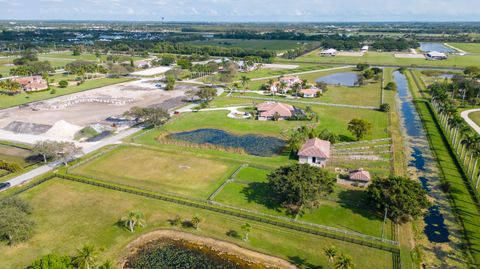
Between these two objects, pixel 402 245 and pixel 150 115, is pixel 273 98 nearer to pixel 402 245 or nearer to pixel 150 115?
pixel 150 115

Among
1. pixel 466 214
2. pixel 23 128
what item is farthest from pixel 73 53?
pixel 466 214

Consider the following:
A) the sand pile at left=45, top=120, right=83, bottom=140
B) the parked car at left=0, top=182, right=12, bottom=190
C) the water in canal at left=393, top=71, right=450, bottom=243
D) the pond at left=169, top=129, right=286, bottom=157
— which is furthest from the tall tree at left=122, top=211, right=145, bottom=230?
the sand pile at left=45, top=120, right=83, bottom=140

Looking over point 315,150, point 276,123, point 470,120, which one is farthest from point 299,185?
point 470,120

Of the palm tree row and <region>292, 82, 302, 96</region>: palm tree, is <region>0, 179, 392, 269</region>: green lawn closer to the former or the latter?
the palm tree row

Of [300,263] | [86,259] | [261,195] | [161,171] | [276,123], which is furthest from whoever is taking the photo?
[276,123]

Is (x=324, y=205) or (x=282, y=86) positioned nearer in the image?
(x=324, y=205)

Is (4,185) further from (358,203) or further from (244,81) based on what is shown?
(244,81)
